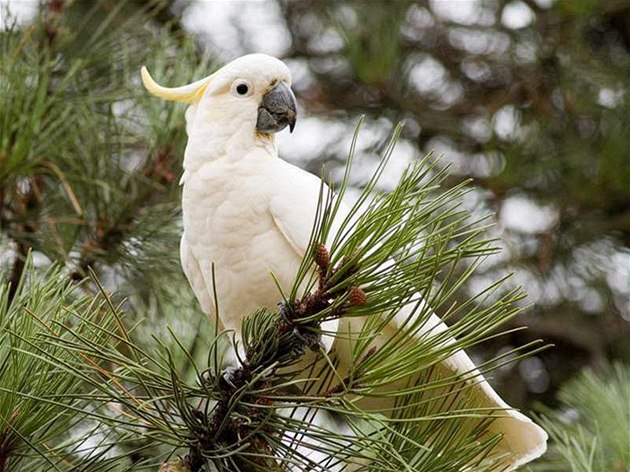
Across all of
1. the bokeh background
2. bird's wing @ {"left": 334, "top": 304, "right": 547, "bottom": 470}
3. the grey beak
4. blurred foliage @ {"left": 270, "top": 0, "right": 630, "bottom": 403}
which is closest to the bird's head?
the grey beak

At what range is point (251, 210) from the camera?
1.42 m

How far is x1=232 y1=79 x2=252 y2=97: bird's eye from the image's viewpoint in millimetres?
1531

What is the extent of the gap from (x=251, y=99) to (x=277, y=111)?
0.16 feet

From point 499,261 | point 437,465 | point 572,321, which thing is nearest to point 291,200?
point 437,465

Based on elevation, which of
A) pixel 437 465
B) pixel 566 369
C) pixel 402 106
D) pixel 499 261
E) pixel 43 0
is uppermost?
pixel 43 0

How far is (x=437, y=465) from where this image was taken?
1.20 m

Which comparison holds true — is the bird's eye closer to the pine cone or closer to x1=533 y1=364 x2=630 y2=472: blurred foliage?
the pine cone

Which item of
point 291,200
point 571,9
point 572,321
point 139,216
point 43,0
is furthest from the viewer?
point 572,321

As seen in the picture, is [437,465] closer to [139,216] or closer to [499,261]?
[139,216]

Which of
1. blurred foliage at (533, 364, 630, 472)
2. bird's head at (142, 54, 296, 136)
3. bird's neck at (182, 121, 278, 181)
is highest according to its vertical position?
bird's head at (142, 54, 296, 136)

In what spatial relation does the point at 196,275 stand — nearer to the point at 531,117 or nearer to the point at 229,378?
the point at 229,378

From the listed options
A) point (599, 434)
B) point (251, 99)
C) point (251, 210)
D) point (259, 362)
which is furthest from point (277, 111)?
point (599, 434)

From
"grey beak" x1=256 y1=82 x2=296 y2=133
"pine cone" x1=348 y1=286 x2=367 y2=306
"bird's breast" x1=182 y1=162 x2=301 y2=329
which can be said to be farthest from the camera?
"grey beak" x1=256 y1=82 x2=296 y2=133

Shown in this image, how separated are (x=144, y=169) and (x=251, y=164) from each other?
0.57m
